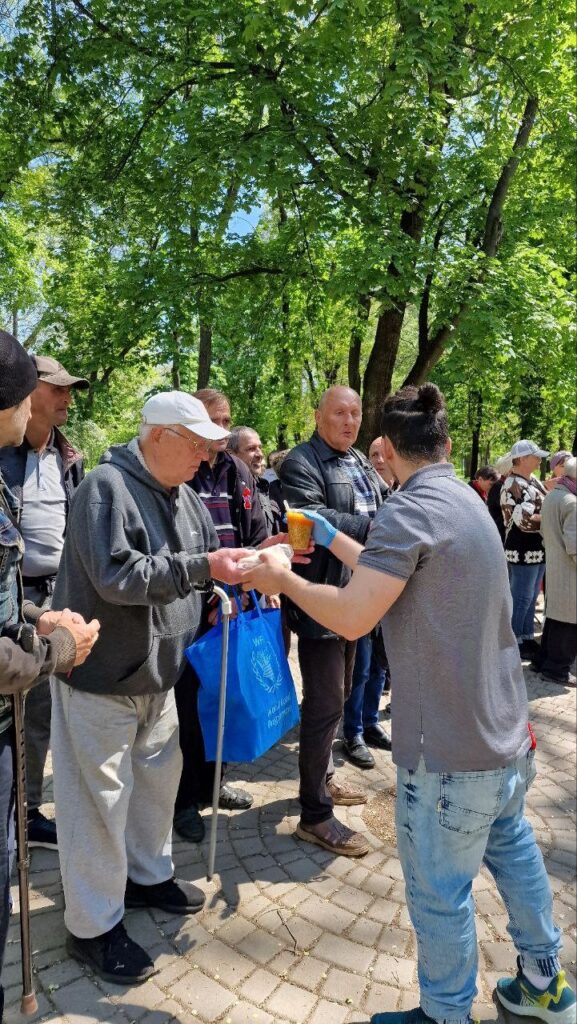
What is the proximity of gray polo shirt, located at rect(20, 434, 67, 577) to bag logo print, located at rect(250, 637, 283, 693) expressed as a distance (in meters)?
1.08

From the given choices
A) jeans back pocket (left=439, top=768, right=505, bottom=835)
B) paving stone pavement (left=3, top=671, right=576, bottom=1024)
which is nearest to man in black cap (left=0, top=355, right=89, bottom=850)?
paving stone pavement (left=3, top=671, right=576, bottom=1024)

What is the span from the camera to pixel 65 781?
246 cm

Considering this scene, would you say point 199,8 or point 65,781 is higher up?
point 199,8

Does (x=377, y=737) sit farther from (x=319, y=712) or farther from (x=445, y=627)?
(x=445, y=627)

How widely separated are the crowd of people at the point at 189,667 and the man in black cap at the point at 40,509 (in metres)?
0.01

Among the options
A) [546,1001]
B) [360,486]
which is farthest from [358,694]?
[546,1001]

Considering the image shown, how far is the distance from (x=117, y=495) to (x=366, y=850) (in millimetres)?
2286

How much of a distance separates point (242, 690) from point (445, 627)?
4.14ft

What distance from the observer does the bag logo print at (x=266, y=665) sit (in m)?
3.08

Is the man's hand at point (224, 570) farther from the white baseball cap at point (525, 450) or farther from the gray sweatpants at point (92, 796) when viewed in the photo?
the white baseball cap at point (525, 450)

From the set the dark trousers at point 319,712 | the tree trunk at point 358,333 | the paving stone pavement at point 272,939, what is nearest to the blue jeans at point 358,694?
the paving stone pavement at point 272,939

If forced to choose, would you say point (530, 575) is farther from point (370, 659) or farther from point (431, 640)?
point (431, 640)

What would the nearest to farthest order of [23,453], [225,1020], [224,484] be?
[225,1020] < [23,453] < [224,484]

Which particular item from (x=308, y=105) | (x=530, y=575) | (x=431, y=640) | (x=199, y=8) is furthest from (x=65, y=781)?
(x=199, y=8)
